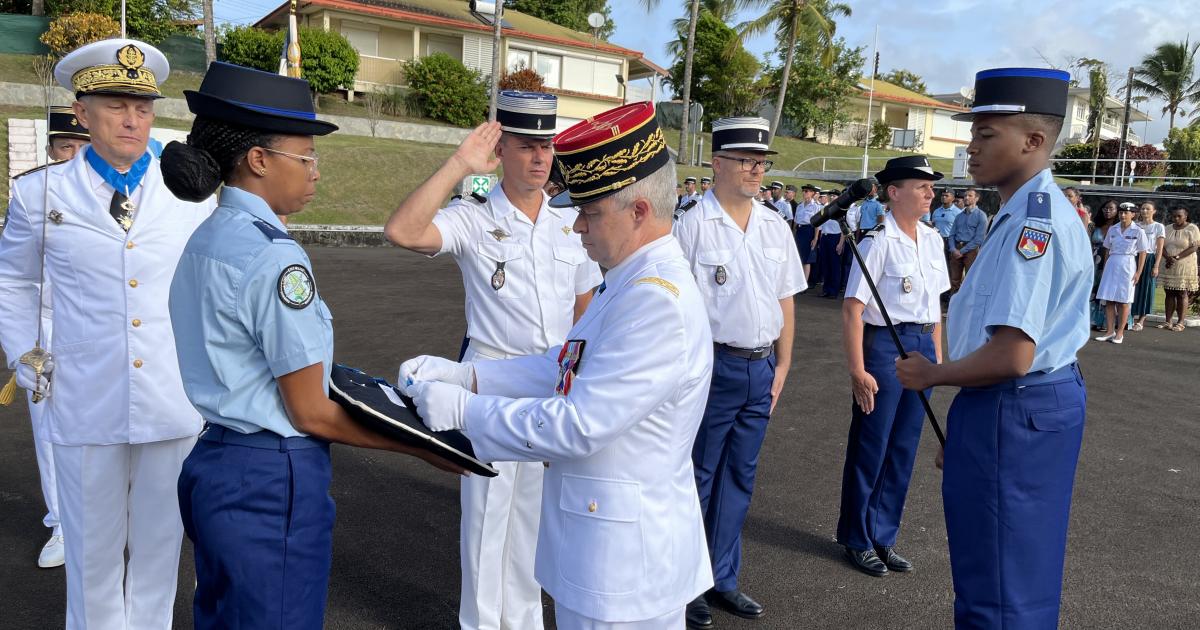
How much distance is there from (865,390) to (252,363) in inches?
135

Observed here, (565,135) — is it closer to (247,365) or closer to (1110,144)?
(247,365)

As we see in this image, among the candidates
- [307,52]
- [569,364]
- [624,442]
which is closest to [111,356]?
[569,364]

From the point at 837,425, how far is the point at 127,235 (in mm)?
5872

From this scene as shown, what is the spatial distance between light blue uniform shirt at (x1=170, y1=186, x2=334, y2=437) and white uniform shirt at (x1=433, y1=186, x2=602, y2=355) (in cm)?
157

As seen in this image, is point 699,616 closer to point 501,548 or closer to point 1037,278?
point 501,548

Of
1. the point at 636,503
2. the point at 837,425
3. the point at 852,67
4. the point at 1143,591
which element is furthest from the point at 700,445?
the point at 852,67

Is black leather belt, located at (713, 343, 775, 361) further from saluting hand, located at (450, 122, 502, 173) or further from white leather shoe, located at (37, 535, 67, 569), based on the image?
white leather shoe, located at (37, 535, 67, 569)

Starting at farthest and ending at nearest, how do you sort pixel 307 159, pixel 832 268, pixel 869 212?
1. pixel 869 212
2. pixel 832 268
3. pixel 307 159

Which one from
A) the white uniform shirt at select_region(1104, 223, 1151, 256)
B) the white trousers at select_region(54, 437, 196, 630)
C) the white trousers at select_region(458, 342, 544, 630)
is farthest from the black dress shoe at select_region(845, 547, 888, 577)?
the white uniform shirt at select_region(1104, 223, 1151, 256)

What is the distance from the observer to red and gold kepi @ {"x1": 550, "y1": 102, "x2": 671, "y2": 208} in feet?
7.20

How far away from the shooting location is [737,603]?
13.8 feet

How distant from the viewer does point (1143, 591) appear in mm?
4477

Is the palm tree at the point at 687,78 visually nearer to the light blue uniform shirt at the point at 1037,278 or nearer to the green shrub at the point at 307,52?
the green shrub at the point at 307,52

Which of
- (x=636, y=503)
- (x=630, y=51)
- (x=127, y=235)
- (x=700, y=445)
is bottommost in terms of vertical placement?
(x=700, y=445)
